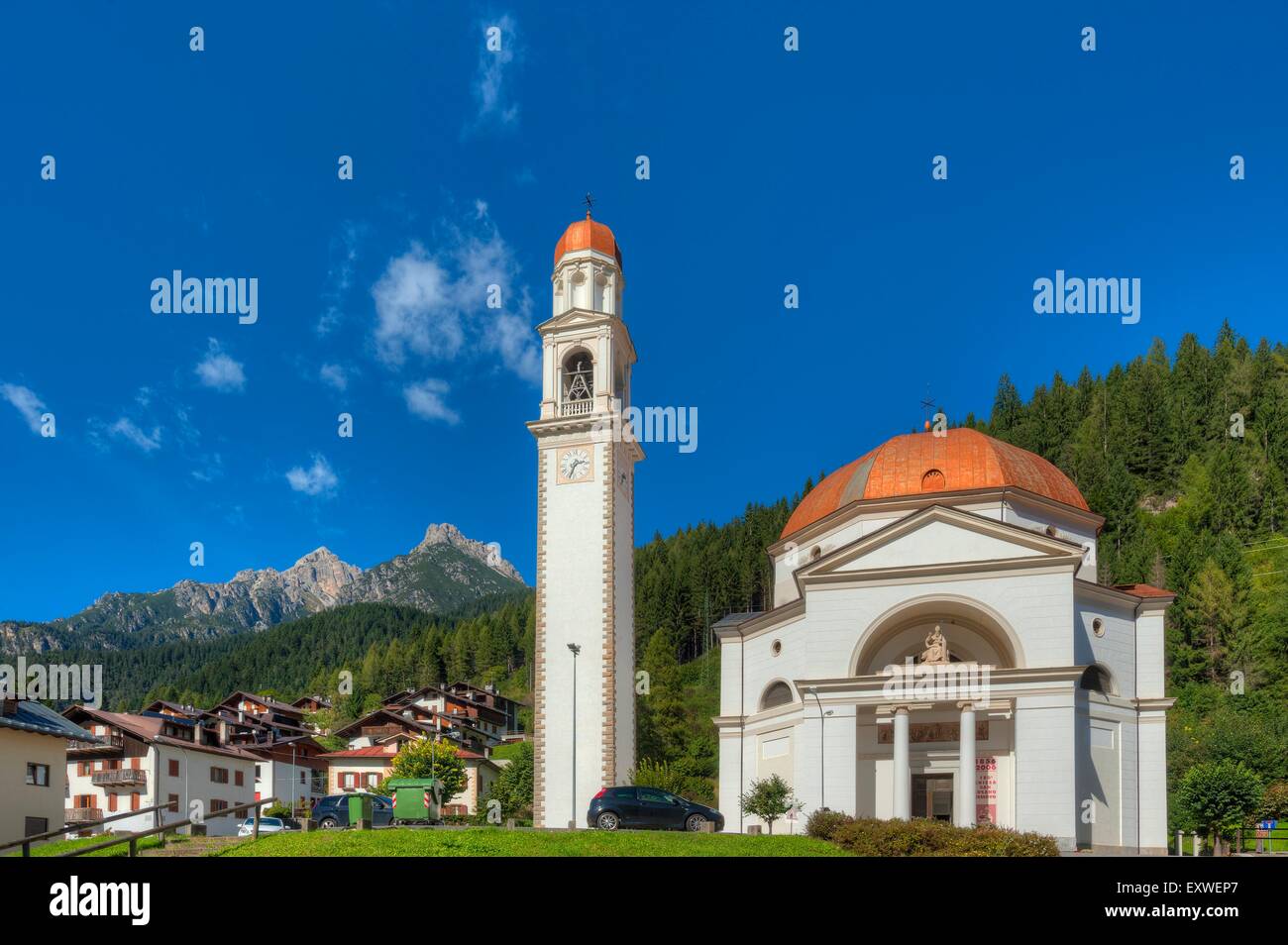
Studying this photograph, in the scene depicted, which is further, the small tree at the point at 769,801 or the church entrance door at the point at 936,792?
the church entrance door at the point at 936,792

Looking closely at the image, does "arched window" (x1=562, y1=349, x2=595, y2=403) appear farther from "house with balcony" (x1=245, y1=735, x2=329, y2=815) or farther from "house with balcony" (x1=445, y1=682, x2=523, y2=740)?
"house with balcony" (x1=445, y1=682, x2=523, y2=740)

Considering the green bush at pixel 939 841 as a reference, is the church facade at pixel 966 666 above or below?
above

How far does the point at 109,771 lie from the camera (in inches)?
2381

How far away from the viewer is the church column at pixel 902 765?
33906 mm

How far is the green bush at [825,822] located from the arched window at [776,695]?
909 centimetres

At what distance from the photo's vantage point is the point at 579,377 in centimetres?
5150

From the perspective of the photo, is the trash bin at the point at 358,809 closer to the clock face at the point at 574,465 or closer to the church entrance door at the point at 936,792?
the church entrance door at the point at 936,792

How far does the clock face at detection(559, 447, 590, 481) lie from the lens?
49.4 m

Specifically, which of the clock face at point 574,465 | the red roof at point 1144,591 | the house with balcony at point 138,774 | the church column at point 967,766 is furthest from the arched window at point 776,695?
the house with balcony at point 138,774

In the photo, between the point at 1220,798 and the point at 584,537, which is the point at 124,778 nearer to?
the point at 584,537

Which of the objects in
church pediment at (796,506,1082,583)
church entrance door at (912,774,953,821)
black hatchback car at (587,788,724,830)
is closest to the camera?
black hatchback car at (587,788,724,830)

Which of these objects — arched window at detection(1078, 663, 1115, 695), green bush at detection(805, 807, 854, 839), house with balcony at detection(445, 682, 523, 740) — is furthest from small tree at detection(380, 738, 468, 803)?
arched window at detection(1078, 663, 1115, 695)

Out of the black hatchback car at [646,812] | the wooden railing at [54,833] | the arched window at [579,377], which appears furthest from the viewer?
the arched window at [579,377]

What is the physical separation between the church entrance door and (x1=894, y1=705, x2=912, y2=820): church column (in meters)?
3.49
